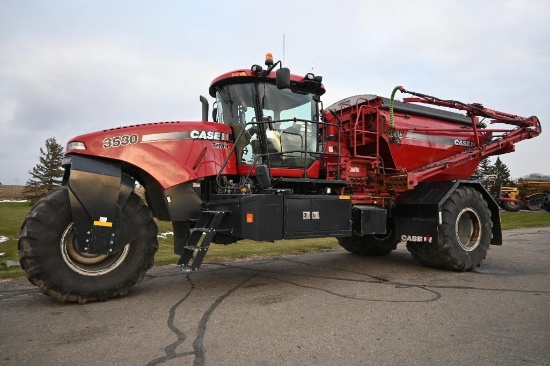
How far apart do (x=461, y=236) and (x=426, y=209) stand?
1019 mm

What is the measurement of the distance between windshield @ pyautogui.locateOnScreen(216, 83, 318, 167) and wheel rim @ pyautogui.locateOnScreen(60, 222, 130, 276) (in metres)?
2.29

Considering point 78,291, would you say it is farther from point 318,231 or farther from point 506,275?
point 506,275

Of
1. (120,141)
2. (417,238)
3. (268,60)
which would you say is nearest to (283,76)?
(268,60)

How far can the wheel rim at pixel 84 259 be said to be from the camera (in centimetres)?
487

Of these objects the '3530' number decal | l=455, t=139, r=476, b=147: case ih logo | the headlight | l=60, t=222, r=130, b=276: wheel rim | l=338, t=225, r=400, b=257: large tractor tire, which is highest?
l=455, t=139, r=476, b=147: case ih logo

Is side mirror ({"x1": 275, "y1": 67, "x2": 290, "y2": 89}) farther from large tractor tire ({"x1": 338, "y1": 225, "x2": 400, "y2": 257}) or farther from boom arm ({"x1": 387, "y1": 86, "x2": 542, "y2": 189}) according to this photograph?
large tractor tire ({"x1": 338, "y1": 225, "x2": 400, "y2": 257})

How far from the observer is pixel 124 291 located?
511cm

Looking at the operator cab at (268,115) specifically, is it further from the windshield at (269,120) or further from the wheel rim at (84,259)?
the wheel rim at (84,259)

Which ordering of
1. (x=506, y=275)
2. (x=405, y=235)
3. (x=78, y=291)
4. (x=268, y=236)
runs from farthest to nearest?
(x=405, y=235) < (x=506, y=275) < (x=268, y=236) < (x=78, y=291)

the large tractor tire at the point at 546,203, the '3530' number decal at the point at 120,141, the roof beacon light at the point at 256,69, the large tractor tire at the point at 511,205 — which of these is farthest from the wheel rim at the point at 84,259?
the large tractor tire at the point at 546,203

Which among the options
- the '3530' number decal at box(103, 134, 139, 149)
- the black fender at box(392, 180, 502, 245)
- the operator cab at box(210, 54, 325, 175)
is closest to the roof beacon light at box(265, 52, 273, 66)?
the operator cab at box(210, 54, 325, 175)

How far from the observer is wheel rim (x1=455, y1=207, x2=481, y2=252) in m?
7.60

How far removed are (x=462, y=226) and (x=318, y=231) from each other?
10.8 ft

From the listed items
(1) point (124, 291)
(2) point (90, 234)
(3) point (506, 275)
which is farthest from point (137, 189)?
(3) point (506, 275)
